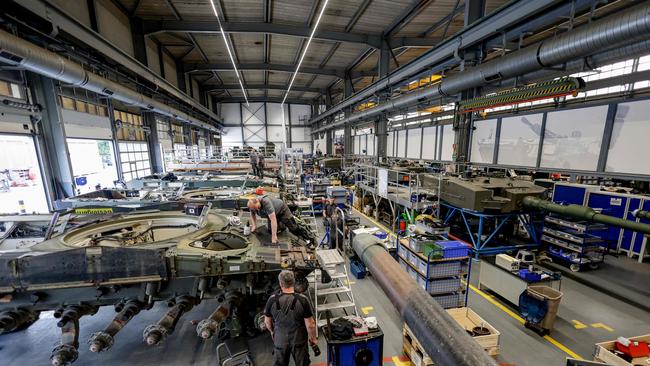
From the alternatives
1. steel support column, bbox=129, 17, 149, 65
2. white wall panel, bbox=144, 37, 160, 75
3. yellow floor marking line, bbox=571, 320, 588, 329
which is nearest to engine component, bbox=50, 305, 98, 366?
yellow floor marking line, bbox=571, 320, 588, 329

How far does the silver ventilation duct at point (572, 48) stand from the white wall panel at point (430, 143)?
393 inches

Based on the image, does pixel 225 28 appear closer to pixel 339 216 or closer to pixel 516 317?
pixel 339 216

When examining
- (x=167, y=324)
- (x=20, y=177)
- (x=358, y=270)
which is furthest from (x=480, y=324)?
(x=20, y=177)

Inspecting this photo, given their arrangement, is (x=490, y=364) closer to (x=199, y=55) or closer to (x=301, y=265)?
(x=301, y=265)

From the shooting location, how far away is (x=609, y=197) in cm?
800

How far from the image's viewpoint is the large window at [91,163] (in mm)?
9312

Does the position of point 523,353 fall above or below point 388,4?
below

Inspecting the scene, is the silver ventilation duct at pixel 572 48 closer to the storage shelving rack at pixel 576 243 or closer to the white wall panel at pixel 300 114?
the storage shelving rack at pixel 576 243

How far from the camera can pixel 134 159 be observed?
13680mm

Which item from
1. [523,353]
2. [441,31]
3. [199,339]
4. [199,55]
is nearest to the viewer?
[523,353]

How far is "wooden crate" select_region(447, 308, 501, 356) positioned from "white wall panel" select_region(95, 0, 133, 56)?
12.7 metres

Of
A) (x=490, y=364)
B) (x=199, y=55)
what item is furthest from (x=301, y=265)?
(x=199, y=55)

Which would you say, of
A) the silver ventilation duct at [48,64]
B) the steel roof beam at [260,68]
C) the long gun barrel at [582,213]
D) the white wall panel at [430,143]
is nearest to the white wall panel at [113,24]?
the silver ventilation duct at [48,64]

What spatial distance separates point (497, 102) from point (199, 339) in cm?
808
